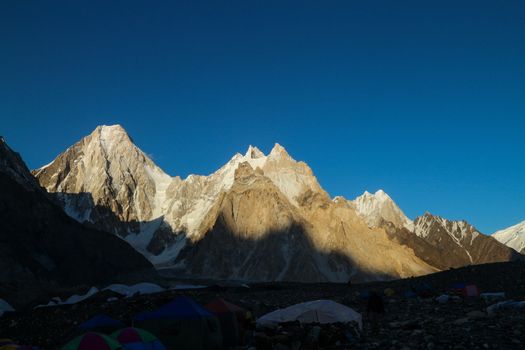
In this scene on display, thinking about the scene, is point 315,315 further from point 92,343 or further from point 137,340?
point 92,343

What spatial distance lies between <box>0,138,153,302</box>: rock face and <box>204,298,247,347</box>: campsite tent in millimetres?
57492

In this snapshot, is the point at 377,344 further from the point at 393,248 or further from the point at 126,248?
the point at 393,248

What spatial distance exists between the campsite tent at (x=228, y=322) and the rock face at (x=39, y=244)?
189 feet

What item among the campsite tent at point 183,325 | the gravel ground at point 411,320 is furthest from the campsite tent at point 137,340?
the gravel ground at point 411,320

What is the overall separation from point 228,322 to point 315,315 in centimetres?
365

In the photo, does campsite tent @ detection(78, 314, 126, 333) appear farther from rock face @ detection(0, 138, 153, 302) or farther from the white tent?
rock face @ detection(0, 138, 153, 302)

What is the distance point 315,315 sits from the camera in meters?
22.8

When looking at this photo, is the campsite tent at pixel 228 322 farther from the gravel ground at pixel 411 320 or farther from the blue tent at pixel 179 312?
the gravel ground at pixel 411 320

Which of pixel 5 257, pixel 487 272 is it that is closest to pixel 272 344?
pixel 487 272

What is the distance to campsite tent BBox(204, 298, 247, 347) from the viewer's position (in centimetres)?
2312

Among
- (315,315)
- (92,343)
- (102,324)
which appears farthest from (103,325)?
(315,315)

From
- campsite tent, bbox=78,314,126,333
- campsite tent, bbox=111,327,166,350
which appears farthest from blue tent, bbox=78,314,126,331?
campsite tent, bbox=111,327,166,350

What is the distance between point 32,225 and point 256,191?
7826 cm

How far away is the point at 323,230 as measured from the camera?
162 meters
